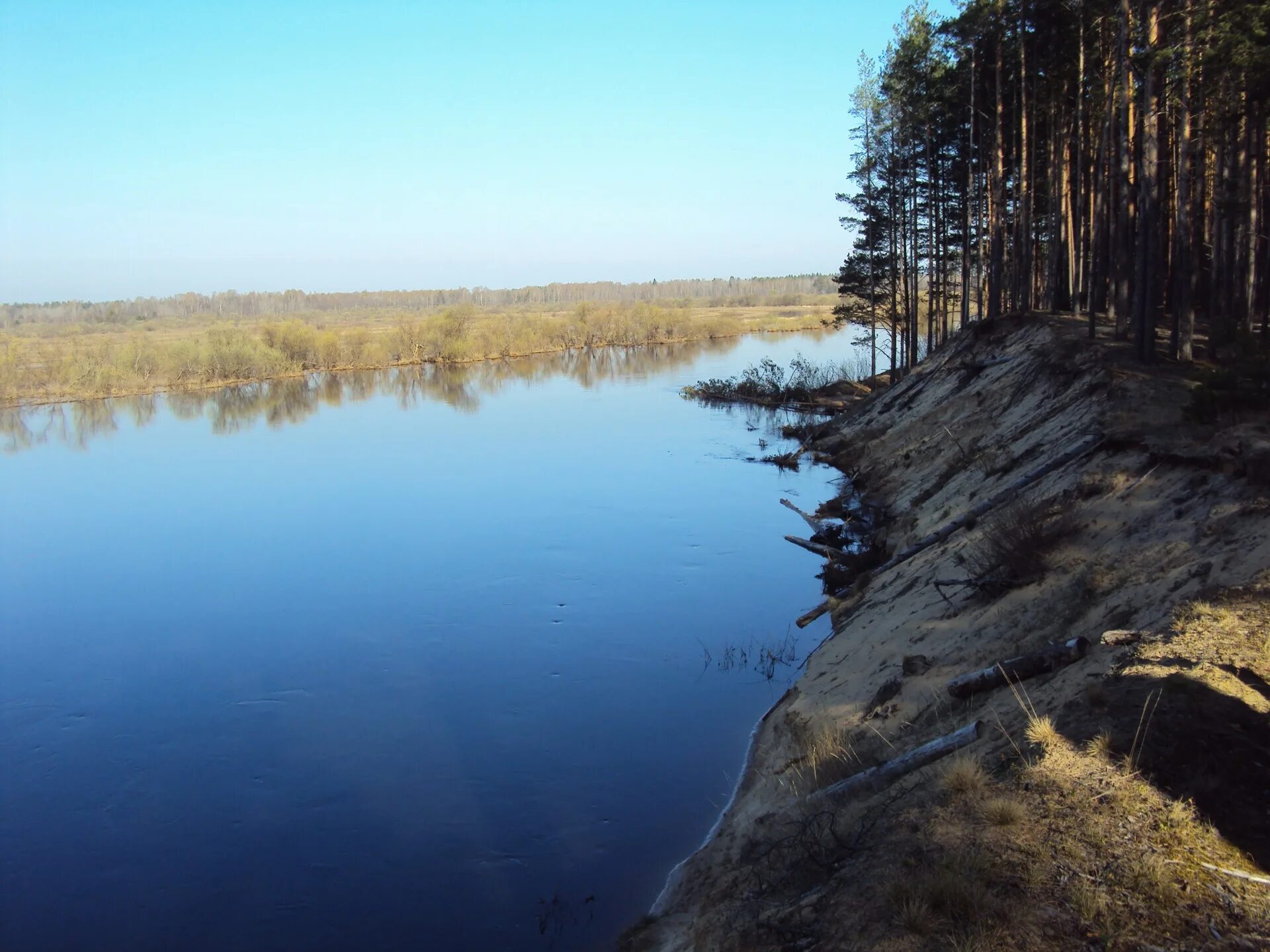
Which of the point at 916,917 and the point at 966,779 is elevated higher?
the point at 966,779

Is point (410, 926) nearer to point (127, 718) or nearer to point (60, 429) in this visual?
point (127, 718)

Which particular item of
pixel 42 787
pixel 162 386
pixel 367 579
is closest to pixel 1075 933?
pixel 42 787

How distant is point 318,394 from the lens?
58250mm

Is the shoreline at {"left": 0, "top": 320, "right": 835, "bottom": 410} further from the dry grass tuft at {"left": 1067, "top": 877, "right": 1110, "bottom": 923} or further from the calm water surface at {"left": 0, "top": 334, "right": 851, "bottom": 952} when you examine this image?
the dry grass tuft at {"left": 1067, "top": 877, "right": 1110, "bottom": 923}

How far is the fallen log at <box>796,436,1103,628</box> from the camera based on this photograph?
13.6 meters

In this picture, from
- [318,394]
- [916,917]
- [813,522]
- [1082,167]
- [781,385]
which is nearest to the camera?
[916,917]

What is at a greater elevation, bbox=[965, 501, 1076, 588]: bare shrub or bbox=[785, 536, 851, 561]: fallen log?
bbox=[965, 501, 1076, 588]: bare shrub

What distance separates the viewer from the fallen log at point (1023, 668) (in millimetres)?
7762

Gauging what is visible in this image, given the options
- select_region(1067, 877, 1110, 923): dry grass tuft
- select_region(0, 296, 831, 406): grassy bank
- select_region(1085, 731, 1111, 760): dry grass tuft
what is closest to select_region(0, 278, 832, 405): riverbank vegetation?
select_region(0, 296, 831, 406): grassy bank

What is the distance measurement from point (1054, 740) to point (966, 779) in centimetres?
69

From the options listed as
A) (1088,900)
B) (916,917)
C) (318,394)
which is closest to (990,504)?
(1088,900)

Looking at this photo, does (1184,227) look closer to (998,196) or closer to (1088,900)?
(998,196)

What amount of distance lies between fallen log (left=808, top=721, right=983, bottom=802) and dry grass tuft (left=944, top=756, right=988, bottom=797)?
767mm

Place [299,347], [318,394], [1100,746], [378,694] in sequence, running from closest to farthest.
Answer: [1100,746]
[378,694]
[318,394]
[299,347]
